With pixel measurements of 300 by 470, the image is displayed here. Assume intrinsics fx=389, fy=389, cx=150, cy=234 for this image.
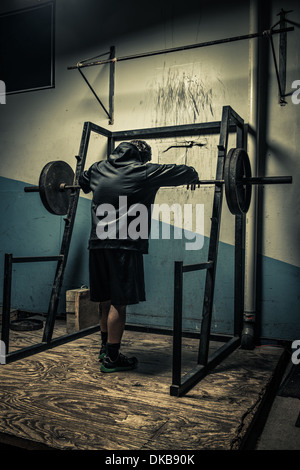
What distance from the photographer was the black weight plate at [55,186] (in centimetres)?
292

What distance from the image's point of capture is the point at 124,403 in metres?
1.93

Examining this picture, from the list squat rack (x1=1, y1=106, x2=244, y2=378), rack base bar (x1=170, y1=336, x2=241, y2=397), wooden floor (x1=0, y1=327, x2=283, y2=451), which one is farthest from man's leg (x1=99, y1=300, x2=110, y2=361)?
rack base bar (x1=170, y1=336, x2=241, y2=397)

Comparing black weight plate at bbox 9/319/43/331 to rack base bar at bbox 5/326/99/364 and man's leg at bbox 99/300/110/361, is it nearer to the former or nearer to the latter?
rack base bar at bbox 5/326/99/364

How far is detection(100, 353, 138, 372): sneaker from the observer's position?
2355mm

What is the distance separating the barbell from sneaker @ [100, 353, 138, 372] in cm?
115

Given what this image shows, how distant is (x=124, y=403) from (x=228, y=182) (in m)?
1.34

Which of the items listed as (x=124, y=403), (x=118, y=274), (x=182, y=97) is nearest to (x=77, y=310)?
(x=118, y=274)

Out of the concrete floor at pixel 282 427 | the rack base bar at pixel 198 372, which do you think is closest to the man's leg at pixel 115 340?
the rack base bar at pixel 198 372

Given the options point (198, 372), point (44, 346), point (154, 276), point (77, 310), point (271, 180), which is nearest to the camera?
point (198, 372)

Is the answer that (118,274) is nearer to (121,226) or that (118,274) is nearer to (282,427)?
(121,226)

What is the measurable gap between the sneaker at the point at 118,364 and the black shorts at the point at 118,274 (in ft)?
1.25

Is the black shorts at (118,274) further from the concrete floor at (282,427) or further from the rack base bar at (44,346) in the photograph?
the concrete floor at (282,427)

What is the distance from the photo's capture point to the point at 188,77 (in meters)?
3.47
